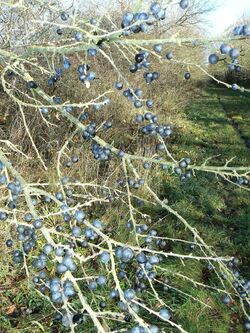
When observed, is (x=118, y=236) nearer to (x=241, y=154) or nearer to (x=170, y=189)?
(x=170, y=189)

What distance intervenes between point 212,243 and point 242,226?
97 centimetres

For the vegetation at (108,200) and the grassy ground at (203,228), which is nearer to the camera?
the vegetation at (108,200)

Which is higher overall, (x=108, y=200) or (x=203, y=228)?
(x=108, y=200)

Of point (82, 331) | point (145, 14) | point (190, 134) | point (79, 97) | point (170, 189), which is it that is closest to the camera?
point (145, 14)

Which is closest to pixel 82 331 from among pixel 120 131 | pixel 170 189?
pixel 170 189

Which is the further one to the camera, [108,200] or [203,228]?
[203,228]

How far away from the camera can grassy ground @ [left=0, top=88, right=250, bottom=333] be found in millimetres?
3693

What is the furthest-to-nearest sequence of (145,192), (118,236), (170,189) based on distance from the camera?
(170,189) → (145,192) → (118,236)

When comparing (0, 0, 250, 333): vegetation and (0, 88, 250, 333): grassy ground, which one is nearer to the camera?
(0, 0, 250, 333): vegetation

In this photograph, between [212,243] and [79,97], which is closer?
[212,243]

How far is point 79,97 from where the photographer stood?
8.73m

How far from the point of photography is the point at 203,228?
5684mm

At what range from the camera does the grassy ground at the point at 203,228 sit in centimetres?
369

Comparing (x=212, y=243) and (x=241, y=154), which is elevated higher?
(x=212, y=243)
